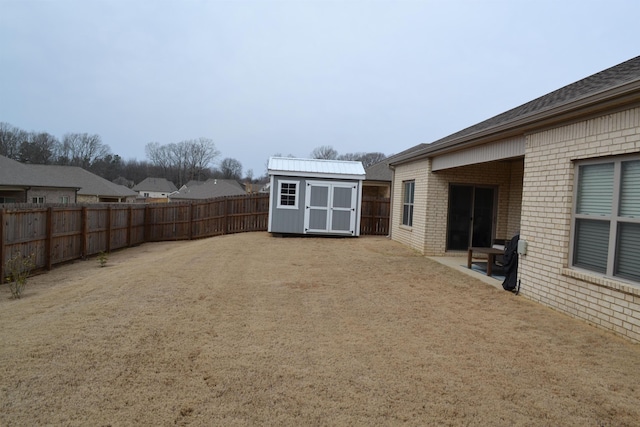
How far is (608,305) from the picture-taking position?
5.18 meters

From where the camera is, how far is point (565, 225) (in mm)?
6039

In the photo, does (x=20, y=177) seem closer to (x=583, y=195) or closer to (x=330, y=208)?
(x=330, y=208)

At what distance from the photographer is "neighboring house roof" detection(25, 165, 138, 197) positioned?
3347 centimetres

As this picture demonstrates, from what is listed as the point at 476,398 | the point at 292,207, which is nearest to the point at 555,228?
the point at 476,398

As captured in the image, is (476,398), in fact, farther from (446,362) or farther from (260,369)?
(260,369)

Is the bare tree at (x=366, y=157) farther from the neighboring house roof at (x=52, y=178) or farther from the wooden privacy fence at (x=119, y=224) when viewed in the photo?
the wooden privacy fence at (x=119, y=224)

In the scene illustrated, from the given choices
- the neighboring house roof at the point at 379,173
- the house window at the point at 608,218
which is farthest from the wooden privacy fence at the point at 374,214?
the house window at the point at 608,218

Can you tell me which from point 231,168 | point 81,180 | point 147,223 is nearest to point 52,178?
point 81,180

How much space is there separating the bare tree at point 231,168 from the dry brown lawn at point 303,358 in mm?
77935

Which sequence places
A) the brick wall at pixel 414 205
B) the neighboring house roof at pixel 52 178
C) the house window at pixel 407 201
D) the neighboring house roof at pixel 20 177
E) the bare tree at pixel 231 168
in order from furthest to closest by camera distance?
1. the bare tree at pixel 231 168
2. the neighboring house roof at pixel 52 178
3. the neighboring house roof at pixel 20 177
4. the house window at pixel 407 201
5. the brick wall at pixel 414 205

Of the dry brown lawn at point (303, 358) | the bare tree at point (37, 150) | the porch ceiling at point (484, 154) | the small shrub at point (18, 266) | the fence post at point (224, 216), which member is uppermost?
the bare tree at point (37, 150)

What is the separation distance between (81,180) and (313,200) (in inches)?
1194

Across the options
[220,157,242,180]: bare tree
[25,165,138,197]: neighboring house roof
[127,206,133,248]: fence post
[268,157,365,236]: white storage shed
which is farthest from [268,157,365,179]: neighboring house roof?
[220,157,242,180]: bare tree

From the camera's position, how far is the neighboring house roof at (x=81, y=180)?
3347 centimetres
